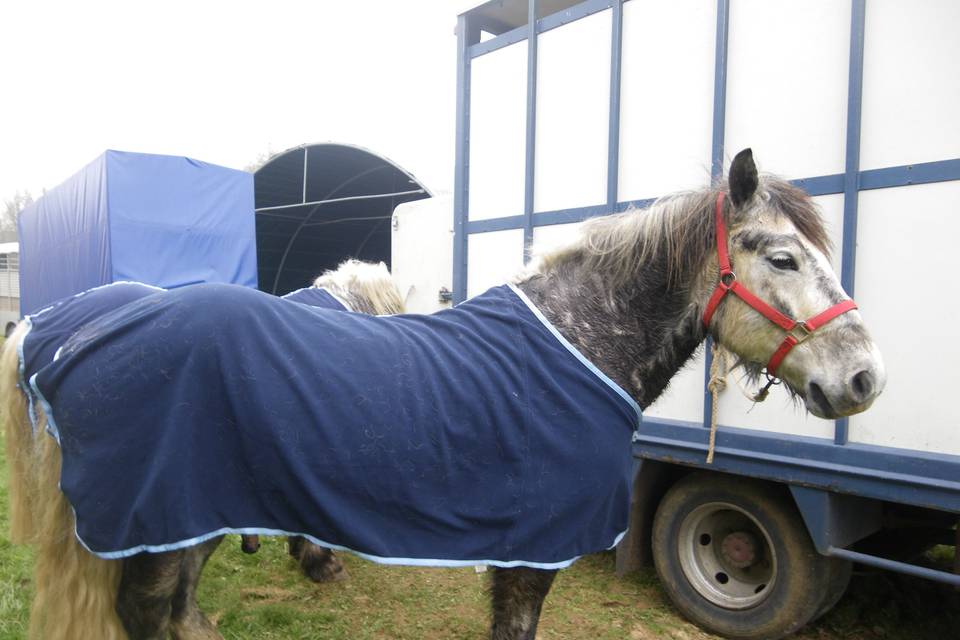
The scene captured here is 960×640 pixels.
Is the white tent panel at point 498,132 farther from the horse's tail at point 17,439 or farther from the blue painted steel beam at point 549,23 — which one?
the horse's tail at point 17,439

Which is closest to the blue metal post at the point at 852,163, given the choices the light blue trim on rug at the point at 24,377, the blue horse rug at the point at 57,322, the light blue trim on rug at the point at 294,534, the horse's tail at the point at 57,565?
the light blue trim on rug at the point at 294,534

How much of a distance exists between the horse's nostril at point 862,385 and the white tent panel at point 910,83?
129cm

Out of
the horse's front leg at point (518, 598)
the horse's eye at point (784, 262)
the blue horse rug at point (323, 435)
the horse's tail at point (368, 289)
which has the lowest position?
the horse's front leg at point (518, 598)

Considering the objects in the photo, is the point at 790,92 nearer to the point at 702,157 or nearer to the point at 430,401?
the point at 702,157

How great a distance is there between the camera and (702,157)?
3.03 m

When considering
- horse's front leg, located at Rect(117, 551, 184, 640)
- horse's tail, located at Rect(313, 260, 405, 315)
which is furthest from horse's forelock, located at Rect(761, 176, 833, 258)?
horse's tail, located at Rect(313, 260, 405, 315)

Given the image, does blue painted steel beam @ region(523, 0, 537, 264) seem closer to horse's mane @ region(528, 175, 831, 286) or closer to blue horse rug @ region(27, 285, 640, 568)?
horse's mane @ region(528, 175, 831, 286)

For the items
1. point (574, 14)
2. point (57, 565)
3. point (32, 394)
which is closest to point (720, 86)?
point (574, 14)

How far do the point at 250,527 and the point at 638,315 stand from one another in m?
1.35

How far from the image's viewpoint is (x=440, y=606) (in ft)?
11.0

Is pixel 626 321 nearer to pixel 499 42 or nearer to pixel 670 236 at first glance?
pixel 670 236

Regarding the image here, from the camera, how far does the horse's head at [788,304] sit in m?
1.66

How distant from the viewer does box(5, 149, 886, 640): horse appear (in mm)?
1673

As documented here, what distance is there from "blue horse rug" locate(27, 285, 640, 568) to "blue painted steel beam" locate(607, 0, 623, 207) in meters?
1.85
